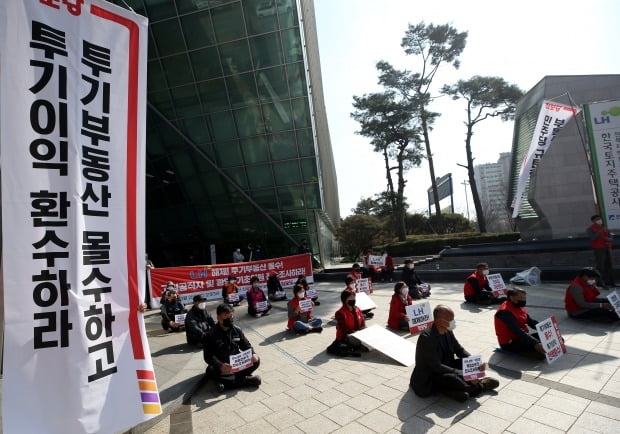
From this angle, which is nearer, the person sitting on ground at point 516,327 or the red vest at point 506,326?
the person sitting on ground at point 516,327

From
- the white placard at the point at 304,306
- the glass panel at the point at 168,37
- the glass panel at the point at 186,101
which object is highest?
the glass panel at the point at 168,37

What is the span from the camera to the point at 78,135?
9.78 feet

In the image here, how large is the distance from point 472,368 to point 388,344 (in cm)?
213

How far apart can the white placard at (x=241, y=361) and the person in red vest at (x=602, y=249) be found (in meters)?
10.6

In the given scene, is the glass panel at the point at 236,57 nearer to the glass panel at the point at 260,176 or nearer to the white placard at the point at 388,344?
the glass panel at the point at 260,176

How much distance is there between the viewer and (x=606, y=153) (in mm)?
11453

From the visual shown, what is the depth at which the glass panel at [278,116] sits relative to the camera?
23.5 meters

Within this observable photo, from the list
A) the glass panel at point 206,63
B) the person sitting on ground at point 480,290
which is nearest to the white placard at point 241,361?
the person sitting on ground at point 480,290

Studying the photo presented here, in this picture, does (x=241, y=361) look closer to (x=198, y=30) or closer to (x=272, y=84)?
(x=272, y=84)

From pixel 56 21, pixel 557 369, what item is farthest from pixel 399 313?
pixel 56 21

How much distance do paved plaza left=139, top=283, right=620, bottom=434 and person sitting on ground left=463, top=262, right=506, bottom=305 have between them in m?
2.49

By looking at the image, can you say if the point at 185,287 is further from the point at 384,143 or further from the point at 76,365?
the point at 384,143

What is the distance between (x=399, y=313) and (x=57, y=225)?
7.21 meters

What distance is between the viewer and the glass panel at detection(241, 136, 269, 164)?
24500mm
